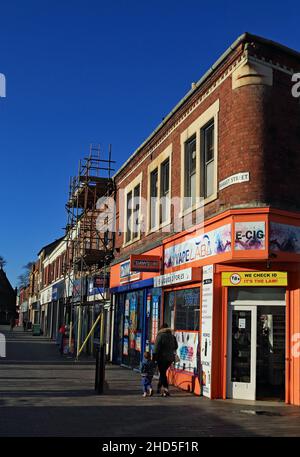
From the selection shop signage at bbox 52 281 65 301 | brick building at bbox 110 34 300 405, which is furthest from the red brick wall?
shop signage at bbox 52 281 65 301

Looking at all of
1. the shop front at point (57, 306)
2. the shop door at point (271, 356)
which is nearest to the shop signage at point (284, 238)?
the shop door at point (271, 356)

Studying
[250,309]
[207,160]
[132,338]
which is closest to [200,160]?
[207,160]

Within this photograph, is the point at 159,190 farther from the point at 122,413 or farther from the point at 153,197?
the point at 122,413

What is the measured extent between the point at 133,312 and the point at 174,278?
5332 mm

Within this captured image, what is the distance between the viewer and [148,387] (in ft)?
42.8

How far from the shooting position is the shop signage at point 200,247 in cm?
1260

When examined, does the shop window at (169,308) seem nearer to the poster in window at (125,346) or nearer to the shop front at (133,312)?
the shop front at (133,312)

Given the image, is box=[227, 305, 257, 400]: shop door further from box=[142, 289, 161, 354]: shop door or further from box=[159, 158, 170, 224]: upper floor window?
box=[159, 158, 170, 224]: upper floor window

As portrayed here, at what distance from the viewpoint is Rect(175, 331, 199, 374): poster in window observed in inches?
550

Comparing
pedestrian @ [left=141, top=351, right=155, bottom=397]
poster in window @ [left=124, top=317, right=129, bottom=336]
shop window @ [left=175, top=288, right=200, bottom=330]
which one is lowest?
pedestrian @ [left=141, top=351, right=155, bottom=397]

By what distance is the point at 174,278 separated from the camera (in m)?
15.0

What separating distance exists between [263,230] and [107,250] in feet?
43.7

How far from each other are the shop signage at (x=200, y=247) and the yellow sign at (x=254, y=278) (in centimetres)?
64

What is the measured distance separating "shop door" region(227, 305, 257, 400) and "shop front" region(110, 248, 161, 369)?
4.37 m
